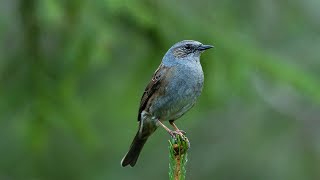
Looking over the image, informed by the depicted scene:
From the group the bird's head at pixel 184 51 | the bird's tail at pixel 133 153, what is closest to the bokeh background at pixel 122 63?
the bird's head at pixel 184 51

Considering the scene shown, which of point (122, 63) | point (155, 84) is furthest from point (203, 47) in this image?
point (122, 63)

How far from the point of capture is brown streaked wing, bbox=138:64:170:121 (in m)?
5.93

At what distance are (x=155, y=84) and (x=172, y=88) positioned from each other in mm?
220

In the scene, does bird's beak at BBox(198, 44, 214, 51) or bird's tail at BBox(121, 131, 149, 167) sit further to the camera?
bird's tail at BBox(121, 131, 149, 167)

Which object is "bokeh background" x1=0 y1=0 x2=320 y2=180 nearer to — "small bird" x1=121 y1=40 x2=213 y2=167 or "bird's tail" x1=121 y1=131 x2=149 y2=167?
"small bird" x1=121 y1=40 x2=213 y2=167

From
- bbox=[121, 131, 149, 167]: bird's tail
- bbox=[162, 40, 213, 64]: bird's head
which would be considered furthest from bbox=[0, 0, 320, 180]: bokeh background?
bbox=[121, 131, 149, 167]: bird's tail

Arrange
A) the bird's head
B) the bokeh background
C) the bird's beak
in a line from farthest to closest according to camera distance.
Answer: the bokeh background → the bird's head → the bird's beak

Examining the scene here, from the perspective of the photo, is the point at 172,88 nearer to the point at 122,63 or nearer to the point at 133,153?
the point at 133,153

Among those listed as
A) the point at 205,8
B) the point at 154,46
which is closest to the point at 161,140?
the point at 205,8

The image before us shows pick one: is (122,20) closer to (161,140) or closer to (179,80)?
(179,80)

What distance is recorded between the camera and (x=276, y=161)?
1016 centimetres

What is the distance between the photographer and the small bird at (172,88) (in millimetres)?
5652

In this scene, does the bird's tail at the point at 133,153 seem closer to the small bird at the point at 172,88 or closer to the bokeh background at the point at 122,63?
the small bird at the point at 172,88

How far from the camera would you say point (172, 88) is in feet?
19.0
